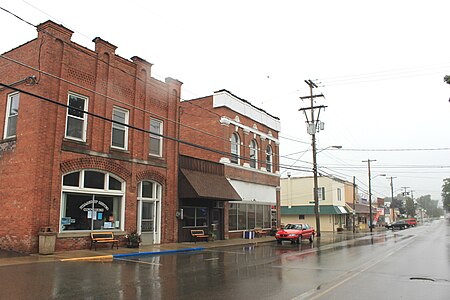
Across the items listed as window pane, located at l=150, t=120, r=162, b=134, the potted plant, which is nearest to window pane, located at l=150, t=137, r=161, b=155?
window pane, located at l=150, t=120, r=162, b=134

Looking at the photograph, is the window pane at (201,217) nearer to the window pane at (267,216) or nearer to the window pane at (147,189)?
the window pane at (147,189)

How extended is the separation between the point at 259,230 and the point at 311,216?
22.2 meters

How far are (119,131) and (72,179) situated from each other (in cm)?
401

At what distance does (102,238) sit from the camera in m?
18.1

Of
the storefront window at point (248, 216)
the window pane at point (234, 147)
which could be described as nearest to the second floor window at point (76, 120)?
the window pane at point (234, 147)

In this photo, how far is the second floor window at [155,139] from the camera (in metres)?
22.7

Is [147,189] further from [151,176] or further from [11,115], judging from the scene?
[11,115]

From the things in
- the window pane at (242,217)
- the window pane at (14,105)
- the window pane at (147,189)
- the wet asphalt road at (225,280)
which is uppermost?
the window pane at (14,105)

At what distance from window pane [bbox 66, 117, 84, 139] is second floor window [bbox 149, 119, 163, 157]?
15.7ft

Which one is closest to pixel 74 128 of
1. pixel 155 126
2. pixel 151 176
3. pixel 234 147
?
pixel 151 176

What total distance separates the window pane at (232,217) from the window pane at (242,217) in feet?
2.11

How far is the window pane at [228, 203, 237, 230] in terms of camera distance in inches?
1117

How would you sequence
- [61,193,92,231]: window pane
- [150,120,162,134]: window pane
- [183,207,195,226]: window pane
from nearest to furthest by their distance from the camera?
[61,193,92,231]: window pane, [150,120,162,134]: window pane, [183,207,195,226]: window pane

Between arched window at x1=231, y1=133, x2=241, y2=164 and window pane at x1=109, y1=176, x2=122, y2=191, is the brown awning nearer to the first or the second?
arched window at x1=231, y1=133, x2=241, y2=164
